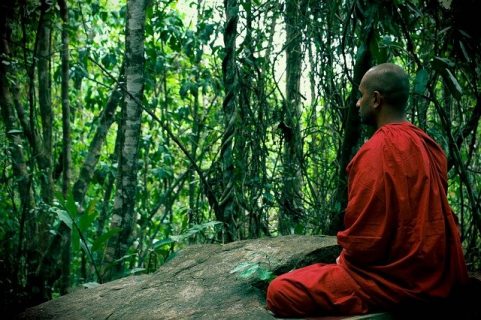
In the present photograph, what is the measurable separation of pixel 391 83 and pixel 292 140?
263cm

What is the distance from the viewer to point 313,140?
643 centimetres

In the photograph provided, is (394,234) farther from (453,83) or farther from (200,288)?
(200,288)

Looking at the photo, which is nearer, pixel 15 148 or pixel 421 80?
pixel 421 80

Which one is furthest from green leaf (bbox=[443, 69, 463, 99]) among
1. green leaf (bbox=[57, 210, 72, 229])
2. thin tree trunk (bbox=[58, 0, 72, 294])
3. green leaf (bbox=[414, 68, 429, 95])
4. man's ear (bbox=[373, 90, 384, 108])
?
thin tree trunk (bbox=[58, 0, 72, 294])

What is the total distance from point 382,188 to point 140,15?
3713mm

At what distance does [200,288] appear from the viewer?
4090 millimetres

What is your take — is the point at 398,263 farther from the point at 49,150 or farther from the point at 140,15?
the point at 49,150

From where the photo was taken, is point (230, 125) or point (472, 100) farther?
point (472, 100)

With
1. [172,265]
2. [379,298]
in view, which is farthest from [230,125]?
[379,298]

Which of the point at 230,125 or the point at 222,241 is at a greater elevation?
the point at 230,125

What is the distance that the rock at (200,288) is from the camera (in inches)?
150

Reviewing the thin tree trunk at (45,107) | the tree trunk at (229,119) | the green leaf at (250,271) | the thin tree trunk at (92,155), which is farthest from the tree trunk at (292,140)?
the thin tree trunk at (45,107)

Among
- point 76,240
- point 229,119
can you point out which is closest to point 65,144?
point 76,240

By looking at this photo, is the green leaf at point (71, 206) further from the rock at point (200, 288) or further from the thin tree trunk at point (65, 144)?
the thin tree trunk at point (65, 144)
